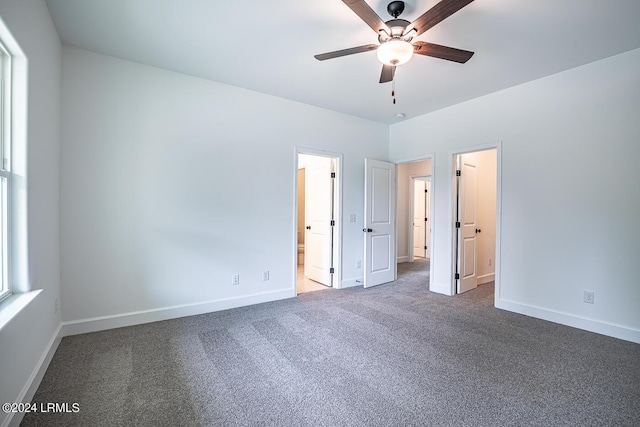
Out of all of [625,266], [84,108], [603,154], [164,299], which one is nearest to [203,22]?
[84,108]

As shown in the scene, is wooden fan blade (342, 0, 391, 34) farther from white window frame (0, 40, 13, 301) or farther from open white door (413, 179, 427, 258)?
open white door (413, 179, 427, 258)

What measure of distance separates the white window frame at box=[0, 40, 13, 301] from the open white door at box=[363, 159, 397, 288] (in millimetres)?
3873

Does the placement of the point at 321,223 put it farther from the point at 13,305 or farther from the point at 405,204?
the point at 13,305

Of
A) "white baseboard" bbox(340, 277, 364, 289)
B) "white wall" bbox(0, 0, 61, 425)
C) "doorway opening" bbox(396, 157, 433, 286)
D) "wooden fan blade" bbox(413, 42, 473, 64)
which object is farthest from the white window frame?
"doorway opening" bbox(396, 157, 433, 286)

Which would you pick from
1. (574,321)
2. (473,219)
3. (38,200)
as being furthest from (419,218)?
(38,200)

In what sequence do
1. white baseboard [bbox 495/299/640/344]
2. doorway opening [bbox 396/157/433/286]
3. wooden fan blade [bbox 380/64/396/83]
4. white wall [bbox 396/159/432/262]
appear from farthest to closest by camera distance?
white wall [bbox 396/159/432/262]
doorway opening [bbox 396/157/433/286]
white baseboard [bbox 495/299/640/344]
wooden fan blade [bbox 380/64/396/83]

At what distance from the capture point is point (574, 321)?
10.1 feet

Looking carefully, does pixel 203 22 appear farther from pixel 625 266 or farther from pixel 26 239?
pixel 625 266

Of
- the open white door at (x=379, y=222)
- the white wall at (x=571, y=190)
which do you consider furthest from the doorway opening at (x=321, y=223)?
the white wall at (x=571, y=190)

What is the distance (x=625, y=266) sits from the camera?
278cm

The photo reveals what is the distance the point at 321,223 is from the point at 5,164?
3643mm

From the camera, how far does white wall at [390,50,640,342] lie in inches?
109

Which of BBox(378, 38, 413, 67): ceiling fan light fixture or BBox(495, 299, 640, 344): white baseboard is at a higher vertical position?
BBox(378, 38, 413, 67): ceiling fan light fixture

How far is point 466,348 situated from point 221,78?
3829 mm
